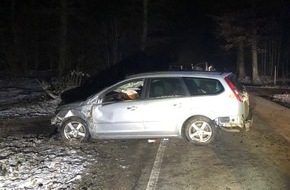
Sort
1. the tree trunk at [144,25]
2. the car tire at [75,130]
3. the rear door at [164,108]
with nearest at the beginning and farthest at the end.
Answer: the rear door at [164,108] < the car tire at [75,130] < the tree trunk at [144,25]

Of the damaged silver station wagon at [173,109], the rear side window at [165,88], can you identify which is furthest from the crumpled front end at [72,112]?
the rear side window at [165,88]

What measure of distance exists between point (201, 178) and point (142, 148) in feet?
7.53

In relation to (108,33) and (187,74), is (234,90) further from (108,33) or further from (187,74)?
(108,33)

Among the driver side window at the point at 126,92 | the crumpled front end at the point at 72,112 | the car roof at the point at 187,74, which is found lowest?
the crumpled front end at the point at 72,112

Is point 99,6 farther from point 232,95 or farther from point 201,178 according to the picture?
point 201,178

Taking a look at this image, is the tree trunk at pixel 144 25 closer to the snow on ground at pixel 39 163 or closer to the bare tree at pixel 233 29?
the bare tree at pixel 233 29

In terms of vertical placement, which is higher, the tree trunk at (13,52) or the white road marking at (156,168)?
the tree trunk at (13,52)

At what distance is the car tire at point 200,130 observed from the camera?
29.8 feet

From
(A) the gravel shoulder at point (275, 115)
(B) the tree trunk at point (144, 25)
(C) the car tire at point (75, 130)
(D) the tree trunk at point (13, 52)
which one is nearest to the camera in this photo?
(C) the car tire at point (75, 130)

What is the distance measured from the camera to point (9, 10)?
35250 mm

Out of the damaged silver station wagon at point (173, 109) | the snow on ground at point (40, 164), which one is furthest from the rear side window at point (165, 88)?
the snow on ground at point (40, 164)

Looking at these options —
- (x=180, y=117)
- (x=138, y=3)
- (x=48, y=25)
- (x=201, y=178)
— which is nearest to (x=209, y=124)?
(x=180, y=117)

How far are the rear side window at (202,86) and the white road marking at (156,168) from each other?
4.39 ft

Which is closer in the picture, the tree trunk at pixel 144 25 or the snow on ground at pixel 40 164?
the snow on ground at pixel 40 164
